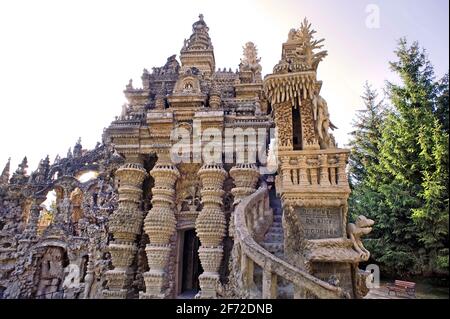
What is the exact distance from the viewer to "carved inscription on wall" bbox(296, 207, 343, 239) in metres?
5.50

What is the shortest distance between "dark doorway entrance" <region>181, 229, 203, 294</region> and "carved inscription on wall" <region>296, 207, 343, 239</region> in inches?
209

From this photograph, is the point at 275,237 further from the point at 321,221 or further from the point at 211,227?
the point at 211,227

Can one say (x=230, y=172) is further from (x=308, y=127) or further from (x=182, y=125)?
(x=308, y=127)

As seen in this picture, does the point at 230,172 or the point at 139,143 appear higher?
the point at 139,143

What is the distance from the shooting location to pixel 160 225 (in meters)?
8.12

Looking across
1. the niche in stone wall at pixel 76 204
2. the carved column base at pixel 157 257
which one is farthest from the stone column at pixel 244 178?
the niche in stone wall at pixel 76 204

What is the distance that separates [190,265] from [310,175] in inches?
235

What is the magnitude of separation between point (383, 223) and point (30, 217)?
1712cm

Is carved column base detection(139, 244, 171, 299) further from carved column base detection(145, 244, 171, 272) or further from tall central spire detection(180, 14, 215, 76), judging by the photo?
tall central spire detection(180, 14, 215, 76)

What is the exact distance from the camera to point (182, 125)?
931cm

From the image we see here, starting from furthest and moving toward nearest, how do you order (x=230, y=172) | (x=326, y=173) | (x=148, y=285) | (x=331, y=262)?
(x=230, y=172) < (x=148, y=285) < (x=326, y=173) < (x=331, y=262)

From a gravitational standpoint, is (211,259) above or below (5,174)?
below

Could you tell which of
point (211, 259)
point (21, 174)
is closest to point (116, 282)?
point (211, 259)
